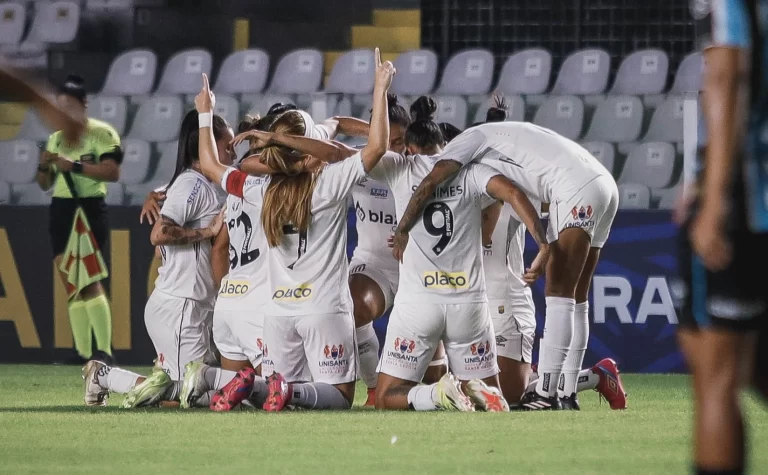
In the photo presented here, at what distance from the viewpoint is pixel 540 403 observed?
727cm

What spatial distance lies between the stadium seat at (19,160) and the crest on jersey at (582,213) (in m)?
6.45

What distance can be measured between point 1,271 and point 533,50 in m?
5.61

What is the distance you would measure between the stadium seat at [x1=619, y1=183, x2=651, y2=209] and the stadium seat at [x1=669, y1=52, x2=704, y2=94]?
156cm

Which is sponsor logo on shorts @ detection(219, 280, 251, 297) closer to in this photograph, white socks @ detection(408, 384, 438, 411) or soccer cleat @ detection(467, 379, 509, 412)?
white socks @ detection(408, 384, 438, 411)

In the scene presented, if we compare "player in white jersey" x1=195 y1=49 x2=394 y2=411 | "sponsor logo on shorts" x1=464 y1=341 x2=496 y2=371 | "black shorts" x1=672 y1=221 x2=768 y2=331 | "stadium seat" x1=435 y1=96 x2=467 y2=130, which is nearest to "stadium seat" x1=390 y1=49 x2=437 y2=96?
"stadium seat" x1=435 y1=96 x2=467 y2=130

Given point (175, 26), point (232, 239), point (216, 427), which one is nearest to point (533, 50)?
point (175, 26)

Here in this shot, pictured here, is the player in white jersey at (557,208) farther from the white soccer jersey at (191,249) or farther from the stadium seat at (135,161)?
the stadium seat at (135,161)

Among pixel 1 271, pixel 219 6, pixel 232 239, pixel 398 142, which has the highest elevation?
pixel 219 6

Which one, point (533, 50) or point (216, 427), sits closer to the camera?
point (216, 427)

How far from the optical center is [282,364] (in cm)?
727

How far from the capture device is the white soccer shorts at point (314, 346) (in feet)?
23.4

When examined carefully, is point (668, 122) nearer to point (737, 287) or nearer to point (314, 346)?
point (314, 346)

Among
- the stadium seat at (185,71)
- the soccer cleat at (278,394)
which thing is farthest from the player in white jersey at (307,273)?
the stadium seat at (185,71)

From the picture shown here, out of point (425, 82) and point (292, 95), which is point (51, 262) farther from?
point (425, 82)
